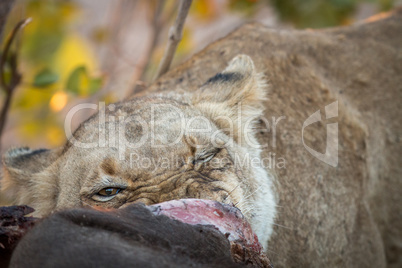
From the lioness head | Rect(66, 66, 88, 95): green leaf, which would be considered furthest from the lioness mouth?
Rect(66, 66, 88, 95): green leaf

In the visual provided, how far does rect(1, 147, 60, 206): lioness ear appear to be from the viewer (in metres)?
3.13

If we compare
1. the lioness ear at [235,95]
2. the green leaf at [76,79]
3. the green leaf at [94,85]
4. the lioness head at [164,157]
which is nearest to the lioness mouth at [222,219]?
the lioness head at [164,157]

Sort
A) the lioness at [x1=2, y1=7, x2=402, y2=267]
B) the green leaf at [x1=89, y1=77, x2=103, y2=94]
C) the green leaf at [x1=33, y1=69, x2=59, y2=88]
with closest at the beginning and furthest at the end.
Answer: the lioness at [x1=2, y1=7, x2=402, y2=267] < the green leaf at [x1=33, y1=69, x2=59, y2=88] < the green leaf at [x1=89, y1=77, x2=103, y2=94]

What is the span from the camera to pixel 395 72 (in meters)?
4.18

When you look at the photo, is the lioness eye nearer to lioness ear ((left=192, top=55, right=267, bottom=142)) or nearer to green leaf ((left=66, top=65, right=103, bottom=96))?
lioness ear ((left=192, top=55, right=267, bottom=142))

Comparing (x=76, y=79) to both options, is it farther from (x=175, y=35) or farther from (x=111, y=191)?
(x=111, y=191)

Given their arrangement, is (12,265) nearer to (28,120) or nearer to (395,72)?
(395,72)

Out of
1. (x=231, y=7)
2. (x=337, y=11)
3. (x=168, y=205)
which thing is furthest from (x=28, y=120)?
(x=168, y=205)

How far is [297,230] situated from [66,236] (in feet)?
5.91

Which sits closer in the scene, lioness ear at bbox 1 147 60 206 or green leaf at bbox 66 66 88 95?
lioness ear at bbox 1 147 60 206

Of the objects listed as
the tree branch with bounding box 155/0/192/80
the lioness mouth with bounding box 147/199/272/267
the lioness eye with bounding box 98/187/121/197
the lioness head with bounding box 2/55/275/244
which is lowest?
the lioness mouth with bounding box 147/199/272/267

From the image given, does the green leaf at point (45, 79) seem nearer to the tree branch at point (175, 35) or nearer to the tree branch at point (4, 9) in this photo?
the tree branch at point (4, 9)

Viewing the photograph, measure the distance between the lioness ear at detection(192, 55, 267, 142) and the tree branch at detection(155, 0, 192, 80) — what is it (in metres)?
0.66

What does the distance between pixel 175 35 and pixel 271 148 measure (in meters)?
1.13
